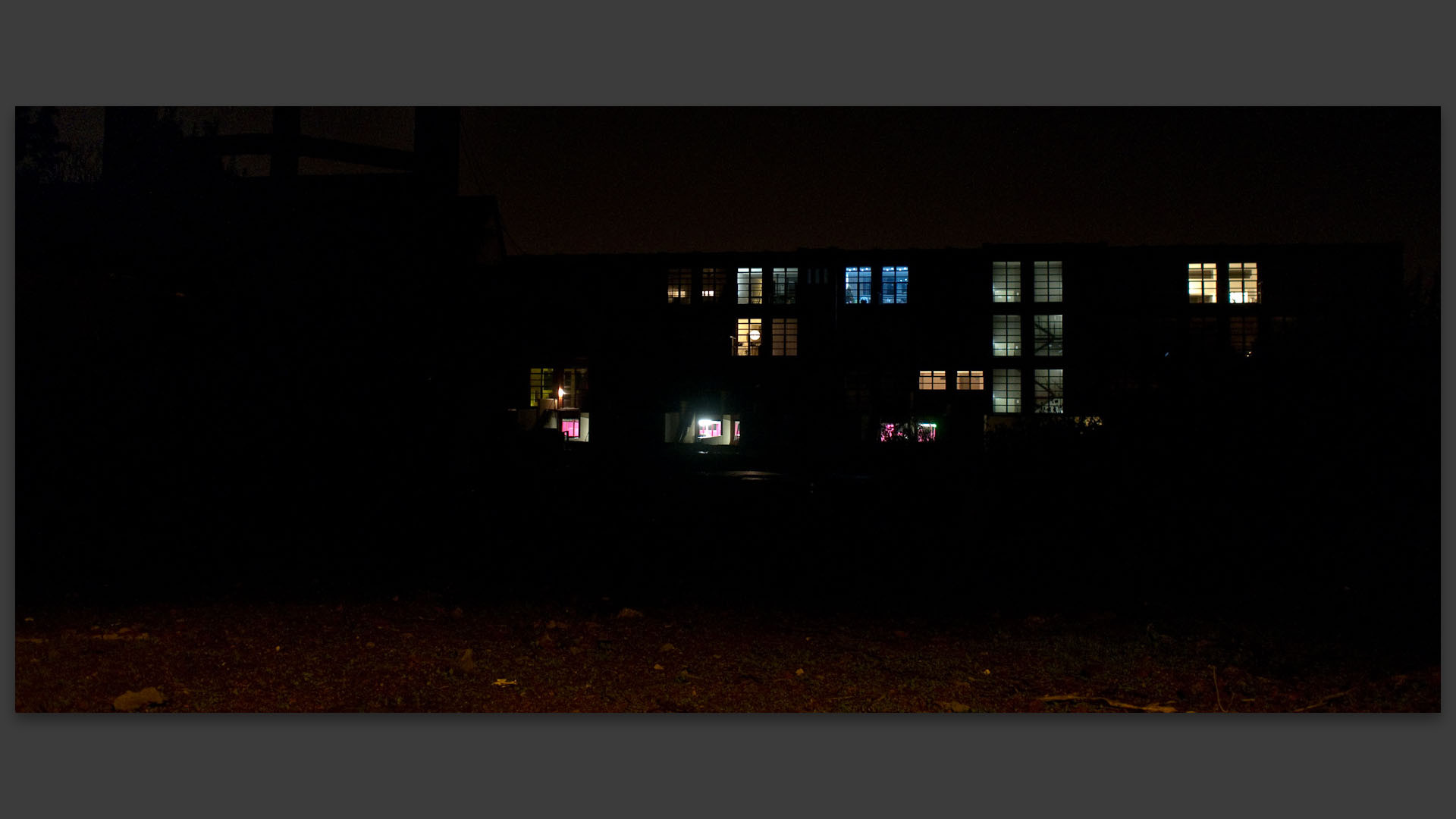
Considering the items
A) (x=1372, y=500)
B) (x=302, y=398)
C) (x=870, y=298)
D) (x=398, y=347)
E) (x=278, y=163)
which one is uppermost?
(x=870, y=298)

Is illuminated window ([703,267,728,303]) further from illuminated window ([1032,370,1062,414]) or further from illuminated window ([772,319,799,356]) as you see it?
illuminated window ([1032,370,1062,414])

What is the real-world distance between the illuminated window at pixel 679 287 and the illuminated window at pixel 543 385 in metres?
7.21

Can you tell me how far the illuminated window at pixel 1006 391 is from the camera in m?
42.2

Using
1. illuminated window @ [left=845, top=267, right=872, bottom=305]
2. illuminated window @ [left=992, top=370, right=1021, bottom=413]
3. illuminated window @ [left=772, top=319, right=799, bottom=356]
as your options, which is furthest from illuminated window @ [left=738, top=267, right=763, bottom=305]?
illuminated window @ [left=992, top=370, right=1021, bottom=413]

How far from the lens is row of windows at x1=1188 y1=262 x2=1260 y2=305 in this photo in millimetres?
40719

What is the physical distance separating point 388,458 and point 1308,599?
9.77 metres

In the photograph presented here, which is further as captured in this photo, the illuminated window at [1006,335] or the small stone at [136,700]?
the illuminated window at [1006,335]

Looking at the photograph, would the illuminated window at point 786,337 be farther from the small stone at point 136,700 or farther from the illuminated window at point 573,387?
the small stone at point 136,700

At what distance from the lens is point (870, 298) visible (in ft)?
142

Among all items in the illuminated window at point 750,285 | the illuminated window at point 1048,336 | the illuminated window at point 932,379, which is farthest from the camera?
the illuminated window at point 750,285

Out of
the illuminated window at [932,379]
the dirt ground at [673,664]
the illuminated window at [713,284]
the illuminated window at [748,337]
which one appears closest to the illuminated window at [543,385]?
the illuminated window at [713,284]

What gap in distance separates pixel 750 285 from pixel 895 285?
742cm

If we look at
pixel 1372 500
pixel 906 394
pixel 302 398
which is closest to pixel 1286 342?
pixel 1372 500

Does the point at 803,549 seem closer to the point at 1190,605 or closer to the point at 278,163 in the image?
the point at 1190,605
